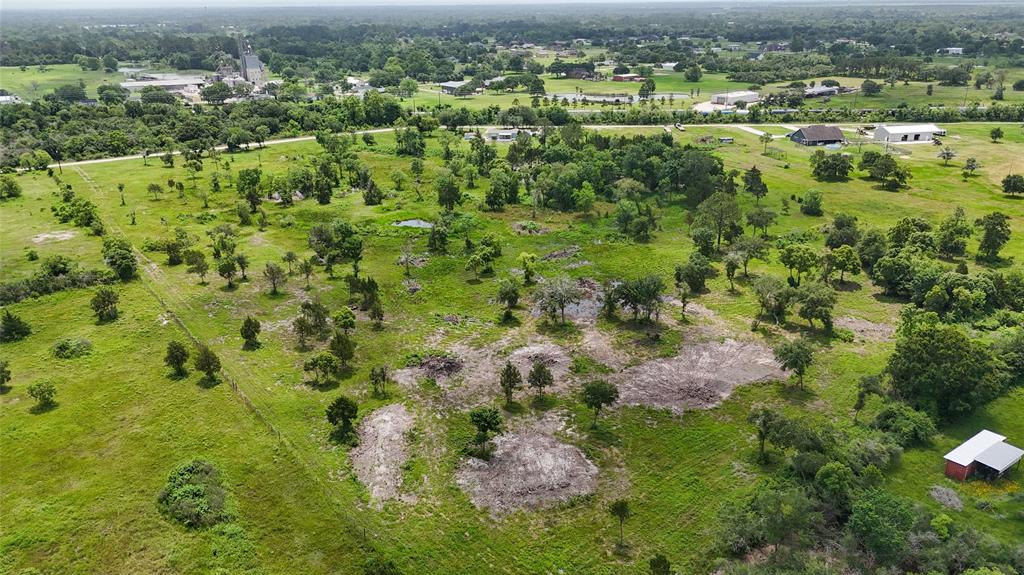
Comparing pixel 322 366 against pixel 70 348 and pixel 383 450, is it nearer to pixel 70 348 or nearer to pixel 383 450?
pixel 383 450

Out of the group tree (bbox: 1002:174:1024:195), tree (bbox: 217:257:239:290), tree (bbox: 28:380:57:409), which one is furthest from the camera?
tree (bbox: 1002:174:1024:195)

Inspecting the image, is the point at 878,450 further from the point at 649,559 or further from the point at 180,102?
the point at 180,102

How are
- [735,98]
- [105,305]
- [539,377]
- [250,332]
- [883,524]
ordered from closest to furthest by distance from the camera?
[883,524]
[539,377]
[250,332]
[105,305]
[735,98]

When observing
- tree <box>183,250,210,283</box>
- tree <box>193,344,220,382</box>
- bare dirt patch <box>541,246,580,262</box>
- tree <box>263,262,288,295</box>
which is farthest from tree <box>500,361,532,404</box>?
tree <box>183,250,210,283</box>

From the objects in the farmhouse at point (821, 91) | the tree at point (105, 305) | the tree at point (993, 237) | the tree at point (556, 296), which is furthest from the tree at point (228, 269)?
the farmhouse at point (821, 91)

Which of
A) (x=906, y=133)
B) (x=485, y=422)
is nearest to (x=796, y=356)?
(x=485, y=422)

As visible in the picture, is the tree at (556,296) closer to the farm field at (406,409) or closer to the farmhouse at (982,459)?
the farm field at (406,409)

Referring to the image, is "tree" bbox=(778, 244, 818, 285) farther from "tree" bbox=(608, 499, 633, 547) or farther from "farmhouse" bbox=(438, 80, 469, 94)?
"farmhouse" bbox=(438, 80, 469, 94)
